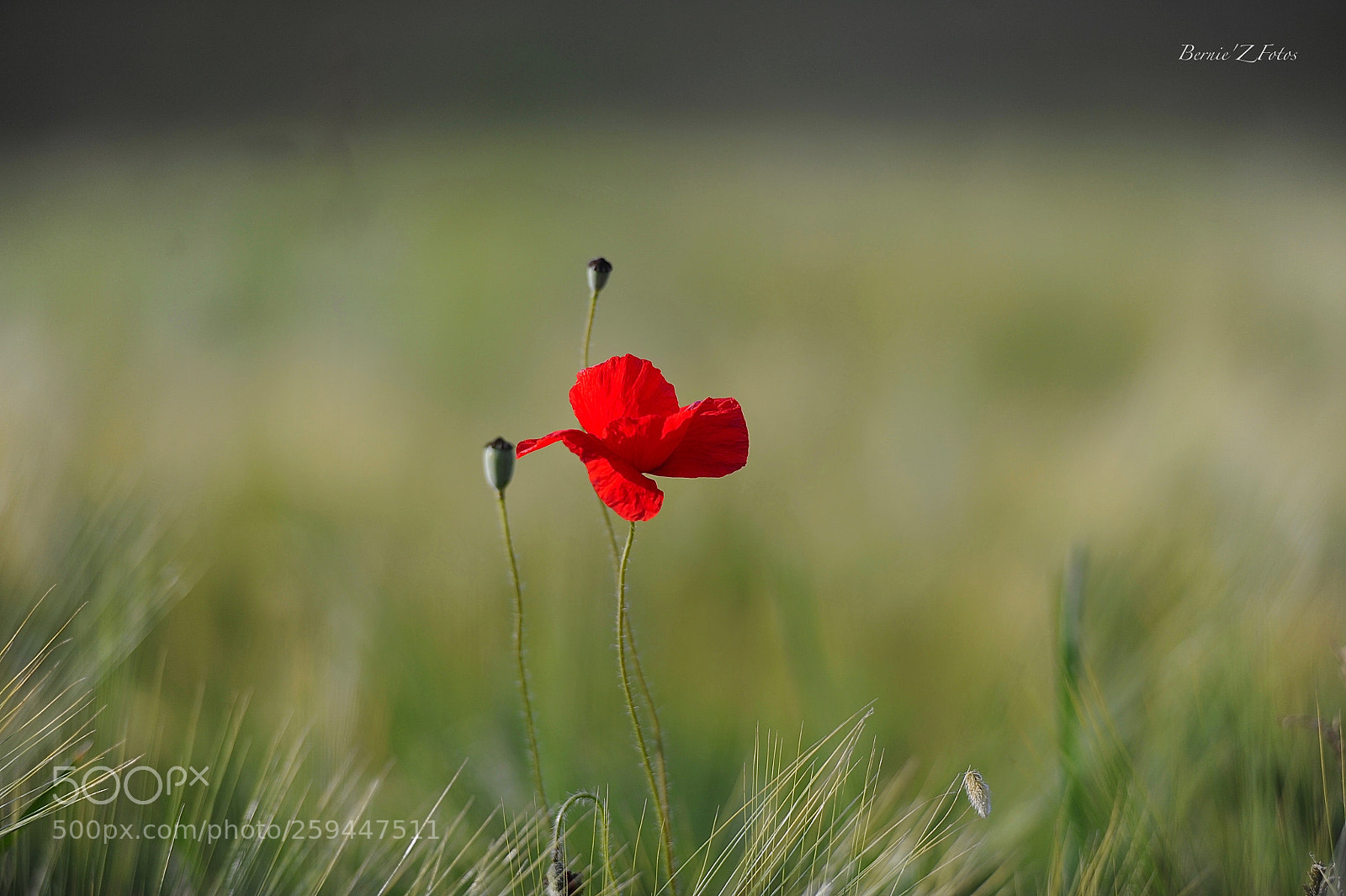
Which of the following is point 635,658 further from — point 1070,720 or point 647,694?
point 1070,720

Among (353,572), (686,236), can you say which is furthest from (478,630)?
(686,236)

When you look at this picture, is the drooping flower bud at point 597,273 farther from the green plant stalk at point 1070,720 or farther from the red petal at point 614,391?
the green plant stalk at point 1070,720

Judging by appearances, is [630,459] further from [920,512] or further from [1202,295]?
[1202,295]
